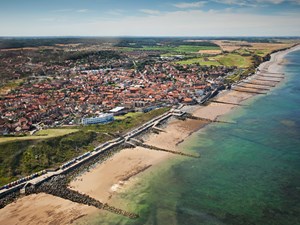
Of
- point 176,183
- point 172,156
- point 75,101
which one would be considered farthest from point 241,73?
point 176,183

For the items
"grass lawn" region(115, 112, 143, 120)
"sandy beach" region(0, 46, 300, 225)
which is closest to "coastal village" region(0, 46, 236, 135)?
"grass lawn" region(115, 112, 143, 120)

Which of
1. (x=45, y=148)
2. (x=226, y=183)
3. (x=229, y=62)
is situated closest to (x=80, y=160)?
(x=45, y=148)

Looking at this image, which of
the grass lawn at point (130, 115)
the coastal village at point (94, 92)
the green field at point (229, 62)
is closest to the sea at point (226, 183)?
the grass lawn at point (130, 115)

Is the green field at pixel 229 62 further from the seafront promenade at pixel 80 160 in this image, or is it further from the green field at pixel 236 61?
the seafront promenade at pixel 80 160

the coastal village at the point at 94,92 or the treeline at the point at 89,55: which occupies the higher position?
the treeline at the point at 89,55

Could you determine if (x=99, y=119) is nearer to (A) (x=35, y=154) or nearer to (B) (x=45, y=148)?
(B) (x=45, y=148)

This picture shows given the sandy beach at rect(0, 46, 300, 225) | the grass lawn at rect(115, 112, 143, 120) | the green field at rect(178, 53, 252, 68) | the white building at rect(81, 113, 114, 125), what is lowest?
the sandy beach at rect(0, 46, 300, 225)

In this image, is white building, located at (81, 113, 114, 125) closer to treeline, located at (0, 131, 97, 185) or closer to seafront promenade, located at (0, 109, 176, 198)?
seafront promenade, located at (0, 109, 176, 198)
